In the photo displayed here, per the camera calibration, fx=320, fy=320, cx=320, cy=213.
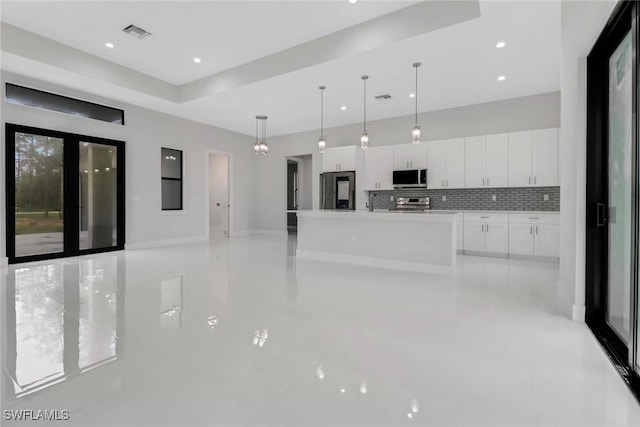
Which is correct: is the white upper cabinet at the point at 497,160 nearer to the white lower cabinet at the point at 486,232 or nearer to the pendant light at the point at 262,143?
the white lower cabinet at the point at 486,232

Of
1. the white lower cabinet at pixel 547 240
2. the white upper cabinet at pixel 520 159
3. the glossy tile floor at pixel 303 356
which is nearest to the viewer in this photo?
the glossy tile floor at pixel 303 356

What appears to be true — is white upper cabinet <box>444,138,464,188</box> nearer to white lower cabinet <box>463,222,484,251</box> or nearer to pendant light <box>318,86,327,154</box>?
white lower cabinet <box>463,222,484,251</box>

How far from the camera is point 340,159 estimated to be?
7.95 m

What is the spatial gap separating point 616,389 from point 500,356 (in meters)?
0.55

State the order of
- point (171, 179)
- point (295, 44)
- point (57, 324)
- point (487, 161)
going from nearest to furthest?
point (57, 324) < point (295, 44) < point (487, 161) < point (171, 179)

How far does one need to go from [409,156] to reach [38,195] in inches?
275

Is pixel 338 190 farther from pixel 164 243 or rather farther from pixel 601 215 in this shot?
pixel 601 215

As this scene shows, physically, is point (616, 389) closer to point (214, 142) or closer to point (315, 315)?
point (315, 315)

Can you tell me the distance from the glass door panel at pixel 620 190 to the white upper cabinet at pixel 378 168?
188 inches

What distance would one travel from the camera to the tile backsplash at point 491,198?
19.1 feet

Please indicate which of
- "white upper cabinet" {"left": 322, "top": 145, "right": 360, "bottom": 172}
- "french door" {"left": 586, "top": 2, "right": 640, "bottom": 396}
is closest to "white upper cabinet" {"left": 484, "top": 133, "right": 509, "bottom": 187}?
"white upper cabinet" {"left": 322, "top": 145, "right": 360, "bottom": 172}

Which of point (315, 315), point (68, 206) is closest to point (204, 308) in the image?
point (315, 315)

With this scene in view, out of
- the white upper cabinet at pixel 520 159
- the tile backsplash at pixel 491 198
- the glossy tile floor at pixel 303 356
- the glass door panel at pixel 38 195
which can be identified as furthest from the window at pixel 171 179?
the white upper cabinet at pixel 520 159

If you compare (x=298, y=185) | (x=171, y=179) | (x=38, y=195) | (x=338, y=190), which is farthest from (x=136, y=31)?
(x=298, y=185)
